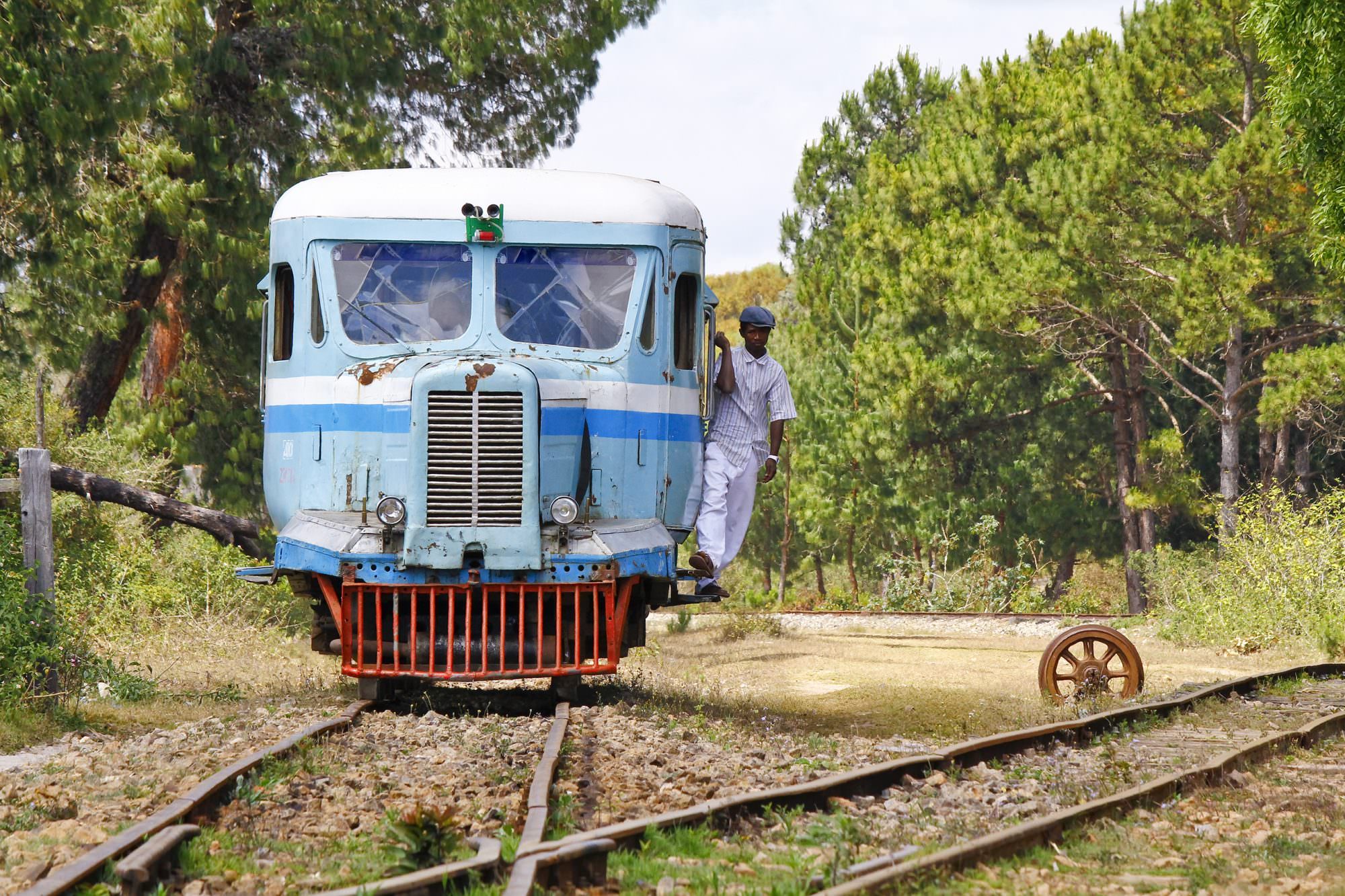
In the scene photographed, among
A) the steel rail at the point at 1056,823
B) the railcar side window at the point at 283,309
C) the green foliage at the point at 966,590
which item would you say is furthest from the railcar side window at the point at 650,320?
the green foliage at the point at 966,590

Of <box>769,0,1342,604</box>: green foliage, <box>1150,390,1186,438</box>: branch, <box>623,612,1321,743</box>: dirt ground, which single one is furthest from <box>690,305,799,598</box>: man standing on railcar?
<box>1150,390,1186,438</box>: branch

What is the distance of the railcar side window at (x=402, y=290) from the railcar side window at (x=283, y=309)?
0.52m

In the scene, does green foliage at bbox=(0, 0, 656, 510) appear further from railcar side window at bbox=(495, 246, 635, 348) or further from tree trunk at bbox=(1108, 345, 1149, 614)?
tree trunk at bbox=(1108, 345, 1149, 614)

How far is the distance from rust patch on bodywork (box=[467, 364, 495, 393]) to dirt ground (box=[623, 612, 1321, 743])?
9.95ft

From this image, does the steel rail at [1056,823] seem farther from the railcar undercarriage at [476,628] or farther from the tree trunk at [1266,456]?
the tree trunk at [1266,456]

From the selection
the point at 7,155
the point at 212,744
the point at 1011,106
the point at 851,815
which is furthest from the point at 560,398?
the point at 1011,106

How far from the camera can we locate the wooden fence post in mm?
10062

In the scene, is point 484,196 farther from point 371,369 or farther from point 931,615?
→ point 931,615

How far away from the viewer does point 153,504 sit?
15172mm

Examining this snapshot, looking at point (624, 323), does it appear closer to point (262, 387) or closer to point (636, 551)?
point (636, 551)

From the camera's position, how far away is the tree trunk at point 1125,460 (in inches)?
1284

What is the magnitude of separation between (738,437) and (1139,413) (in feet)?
78.7

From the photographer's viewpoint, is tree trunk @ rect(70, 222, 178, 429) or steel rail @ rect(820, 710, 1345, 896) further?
tree trunk @ rect(70, 222, 178, 429)

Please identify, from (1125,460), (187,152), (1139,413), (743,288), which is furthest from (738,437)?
(743,288)
